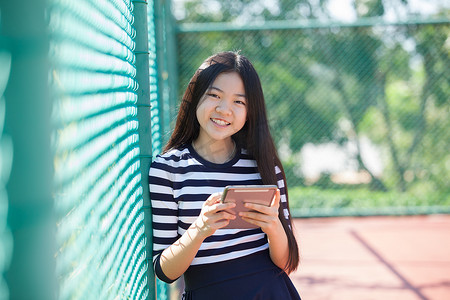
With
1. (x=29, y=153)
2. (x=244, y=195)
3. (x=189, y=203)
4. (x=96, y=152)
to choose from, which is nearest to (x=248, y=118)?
(x=189, y=203)

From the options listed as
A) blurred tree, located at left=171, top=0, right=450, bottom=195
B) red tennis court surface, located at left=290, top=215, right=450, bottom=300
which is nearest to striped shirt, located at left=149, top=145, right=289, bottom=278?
red tennis court surface, located at left=290, top=215, right=450, bottom=300

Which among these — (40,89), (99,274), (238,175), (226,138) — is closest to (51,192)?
(40,89)

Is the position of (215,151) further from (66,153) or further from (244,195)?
(66,153)

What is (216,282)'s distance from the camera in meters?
1.59

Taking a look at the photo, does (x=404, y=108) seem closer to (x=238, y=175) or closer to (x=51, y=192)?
(x=238, y=175)

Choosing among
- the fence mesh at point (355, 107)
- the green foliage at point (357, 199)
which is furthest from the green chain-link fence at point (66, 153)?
the green foliage at point (357, 199)

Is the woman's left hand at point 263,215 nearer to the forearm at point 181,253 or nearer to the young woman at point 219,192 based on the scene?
the young woman at point 219,192

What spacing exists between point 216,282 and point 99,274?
687 mm

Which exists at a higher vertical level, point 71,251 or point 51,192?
point 51,192

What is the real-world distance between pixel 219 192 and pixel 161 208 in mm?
234

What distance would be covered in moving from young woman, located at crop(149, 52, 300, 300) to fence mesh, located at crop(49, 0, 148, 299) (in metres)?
0.13

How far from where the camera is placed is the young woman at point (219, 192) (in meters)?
1.56

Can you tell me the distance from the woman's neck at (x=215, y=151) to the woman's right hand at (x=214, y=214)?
0.41 metres

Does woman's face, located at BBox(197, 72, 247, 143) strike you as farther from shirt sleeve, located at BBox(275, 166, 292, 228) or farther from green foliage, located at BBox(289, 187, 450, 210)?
green foliage, located at BBox(289, 187, 450, 210)
